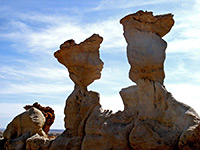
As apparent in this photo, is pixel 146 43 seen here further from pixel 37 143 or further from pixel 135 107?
pixel 37 143

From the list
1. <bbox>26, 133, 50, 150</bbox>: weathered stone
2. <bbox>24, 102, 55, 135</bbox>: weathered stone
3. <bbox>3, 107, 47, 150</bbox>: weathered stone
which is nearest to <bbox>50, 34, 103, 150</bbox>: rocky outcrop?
<bbox>26, 133, 50, 150</bbox>: weathered stone

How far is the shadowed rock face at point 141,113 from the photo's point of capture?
7738mm

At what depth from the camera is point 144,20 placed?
8.97 m

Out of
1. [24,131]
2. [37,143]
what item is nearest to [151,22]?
[37,143]

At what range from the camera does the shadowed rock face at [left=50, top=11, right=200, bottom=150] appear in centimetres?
774

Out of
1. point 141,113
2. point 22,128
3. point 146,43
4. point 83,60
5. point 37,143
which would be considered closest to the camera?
point 141,113

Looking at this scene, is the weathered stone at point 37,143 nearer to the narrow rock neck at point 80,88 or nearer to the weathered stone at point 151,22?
the narrow rock neck at point 80,88

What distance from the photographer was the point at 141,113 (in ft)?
27.8

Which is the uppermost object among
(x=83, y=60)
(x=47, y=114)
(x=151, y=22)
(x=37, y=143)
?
(x=151, y=22)

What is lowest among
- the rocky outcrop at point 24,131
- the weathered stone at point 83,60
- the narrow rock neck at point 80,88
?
the rocky outcrop at point 24,131

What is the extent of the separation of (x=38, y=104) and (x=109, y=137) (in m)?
7.56

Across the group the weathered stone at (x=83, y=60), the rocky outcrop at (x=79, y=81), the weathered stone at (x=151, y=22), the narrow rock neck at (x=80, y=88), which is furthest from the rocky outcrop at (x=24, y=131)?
the weathered stone at (x=151, y=22)

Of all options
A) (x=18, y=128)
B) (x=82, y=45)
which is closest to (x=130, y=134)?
(x=82, y=45)

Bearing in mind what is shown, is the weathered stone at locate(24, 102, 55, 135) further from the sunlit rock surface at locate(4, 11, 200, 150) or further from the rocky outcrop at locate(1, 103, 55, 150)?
the sunlit rock surface at locate(4, 11, 200, 150)
